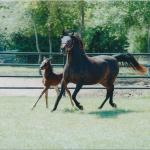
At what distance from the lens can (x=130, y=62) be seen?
1296cm

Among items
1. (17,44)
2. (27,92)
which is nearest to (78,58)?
(27,92)

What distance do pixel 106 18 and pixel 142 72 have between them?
1500 cm

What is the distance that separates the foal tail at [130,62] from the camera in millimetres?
12867

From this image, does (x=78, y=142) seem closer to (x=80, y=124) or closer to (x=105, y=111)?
(x=80, y=124)

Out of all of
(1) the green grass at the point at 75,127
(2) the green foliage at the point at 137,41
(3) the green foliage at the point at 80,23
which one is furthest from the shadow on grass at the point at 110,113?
(2) the green foliage at the point at 137,41

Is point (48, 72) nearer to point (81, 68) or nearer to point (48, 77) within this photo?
point (48, 77)

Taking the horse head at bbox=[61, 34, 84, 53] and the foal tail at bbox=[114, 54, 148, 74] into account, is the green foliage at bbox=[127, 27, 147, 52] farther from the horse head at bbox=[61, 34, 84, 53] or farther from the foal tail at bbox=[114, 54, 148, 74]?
the horse head at bbox=[61, 34, 84, 53]

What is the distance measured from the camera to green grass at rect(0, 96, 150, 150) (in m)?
7.73

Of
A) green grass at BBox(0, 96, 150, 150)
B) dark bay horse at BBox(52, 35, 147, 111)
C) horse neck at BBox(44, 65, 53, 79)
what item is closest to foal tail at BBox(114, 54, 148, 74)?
dark bay horse at BBox(52, 35, 147, 111)

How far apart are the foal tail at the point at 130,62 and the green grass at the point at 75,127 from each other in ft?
3.29

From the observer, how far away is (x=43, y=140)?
799 cm

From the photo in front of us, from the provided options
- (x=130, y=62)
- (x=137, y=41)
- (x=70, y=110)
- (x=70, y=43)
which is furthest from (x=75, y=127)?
(x=137, y=41)

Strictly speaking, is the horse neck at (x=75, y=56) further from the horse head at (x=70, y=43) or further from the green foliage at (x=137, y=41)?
the green foliage at (x=137, y=41)

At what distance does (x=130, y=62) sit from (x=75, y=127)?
429 centimetres
